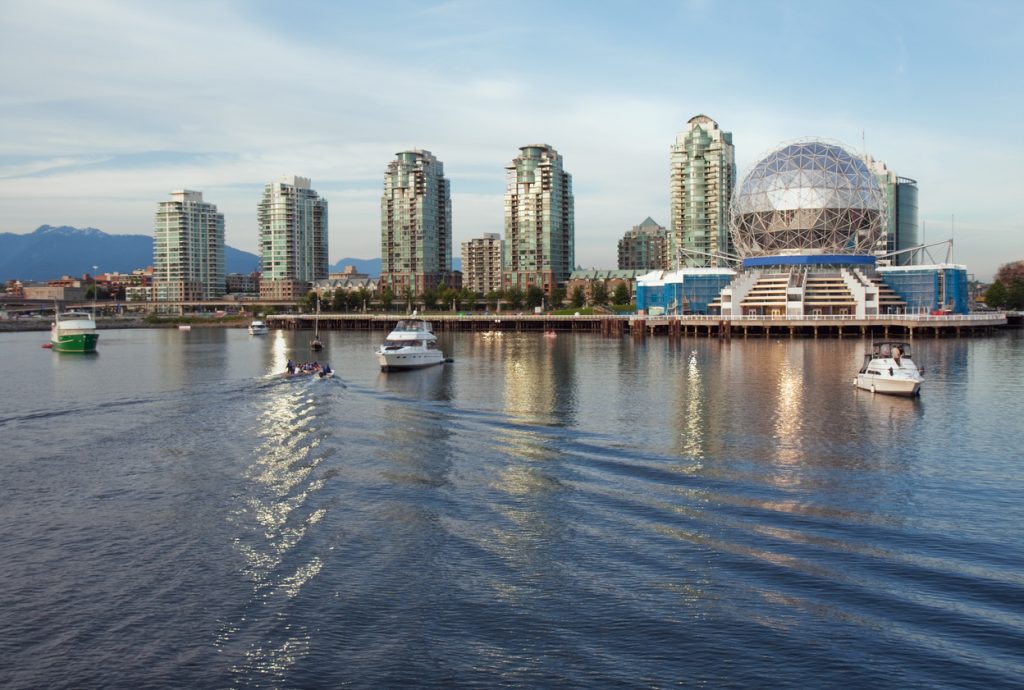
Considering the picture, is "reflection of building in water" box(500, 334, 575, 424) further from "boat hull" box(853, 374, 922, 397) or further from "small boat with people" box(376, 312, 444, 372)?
"boat hull" box(853, 374, 922, 397)

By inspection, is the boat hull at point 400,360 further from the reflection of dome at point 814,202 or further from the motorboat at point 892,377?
the reflection of dome at point 814,202

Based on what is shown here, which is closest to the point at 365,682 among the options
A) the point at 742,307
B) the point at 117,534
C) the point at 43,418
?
the point at 117,534

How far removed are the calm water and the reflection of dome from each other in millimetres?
100972

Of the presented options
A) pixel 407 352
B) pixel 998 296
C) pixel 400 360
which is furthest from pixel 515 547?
pixel 998 296

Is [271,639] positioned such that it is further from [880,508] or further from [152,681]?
[880,508]

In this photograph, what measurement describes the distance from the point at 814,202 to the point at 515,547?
13279cm

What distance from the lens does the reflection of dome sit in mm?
142500

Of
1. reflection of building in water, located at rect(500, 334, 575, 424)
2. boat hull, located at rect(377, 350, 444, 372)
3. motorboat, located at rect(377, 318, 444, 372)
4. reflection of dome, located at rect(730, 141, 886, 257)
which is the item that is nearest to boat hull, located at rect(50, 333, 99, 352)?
motorboat, located at rect(377, 318, 444, 372)

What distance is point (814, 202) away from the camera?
5591 inches

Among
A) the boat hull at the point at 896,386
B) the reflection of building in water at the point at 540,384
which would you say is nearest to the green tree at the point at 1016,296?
the reflection of building in water at the point at 540,384

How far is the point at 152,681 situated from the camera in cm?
1616

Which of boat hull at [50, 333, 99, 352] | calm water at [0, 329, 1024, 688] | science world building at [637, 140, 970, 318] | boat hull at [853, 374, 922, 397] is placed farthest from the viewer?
science world building at [637, 140, 970, 318]

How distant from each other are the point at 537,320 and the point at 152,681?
150 m

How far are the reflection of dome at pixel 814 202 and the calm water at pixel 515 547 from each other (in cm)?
10097
